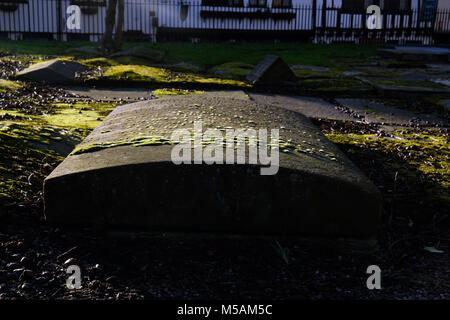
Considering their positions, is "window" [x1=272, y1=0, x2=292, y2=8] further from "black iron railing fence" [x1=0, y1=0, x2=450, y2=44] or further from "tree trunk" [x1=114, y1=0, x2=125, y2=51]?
"tree trunk" [x1=114, y1=0, x2=125, y2=51]

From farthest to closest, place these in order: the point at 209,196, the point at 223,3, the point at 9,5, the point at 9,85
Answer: the point at 223,3
the point at 9,5
the point at 9,85
the point at 209,196

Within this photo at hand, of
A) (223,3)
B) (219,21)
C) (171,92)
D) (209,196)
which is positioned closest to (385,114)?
(171,92)

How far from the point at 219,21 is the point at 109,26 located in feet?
29.2

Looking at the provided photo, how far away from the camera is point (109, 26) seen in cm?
1043

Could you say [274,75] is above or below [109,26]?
below

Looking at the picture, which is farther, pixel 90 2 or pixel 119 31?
pixel 90 2

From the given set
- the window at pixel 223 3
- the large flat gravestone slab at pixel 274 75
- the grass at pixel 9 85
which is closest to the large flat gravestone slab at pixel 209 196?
the grass at pixel 9 85

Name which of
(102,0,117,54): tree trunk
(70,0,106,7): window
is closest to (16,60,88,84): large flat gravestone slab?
(102,0,117,54): tree trunk

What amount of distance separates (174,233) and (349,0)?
62.8 ft

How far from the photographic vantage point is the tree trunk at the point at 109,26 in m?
10.1

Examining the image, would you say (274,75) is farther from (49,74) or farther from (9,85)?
(9,85)

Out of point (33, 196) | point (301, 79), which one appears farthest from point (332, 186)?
point (301, 79)

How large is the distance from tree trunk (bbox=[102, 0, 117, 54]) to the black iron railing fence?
23.4 ft
